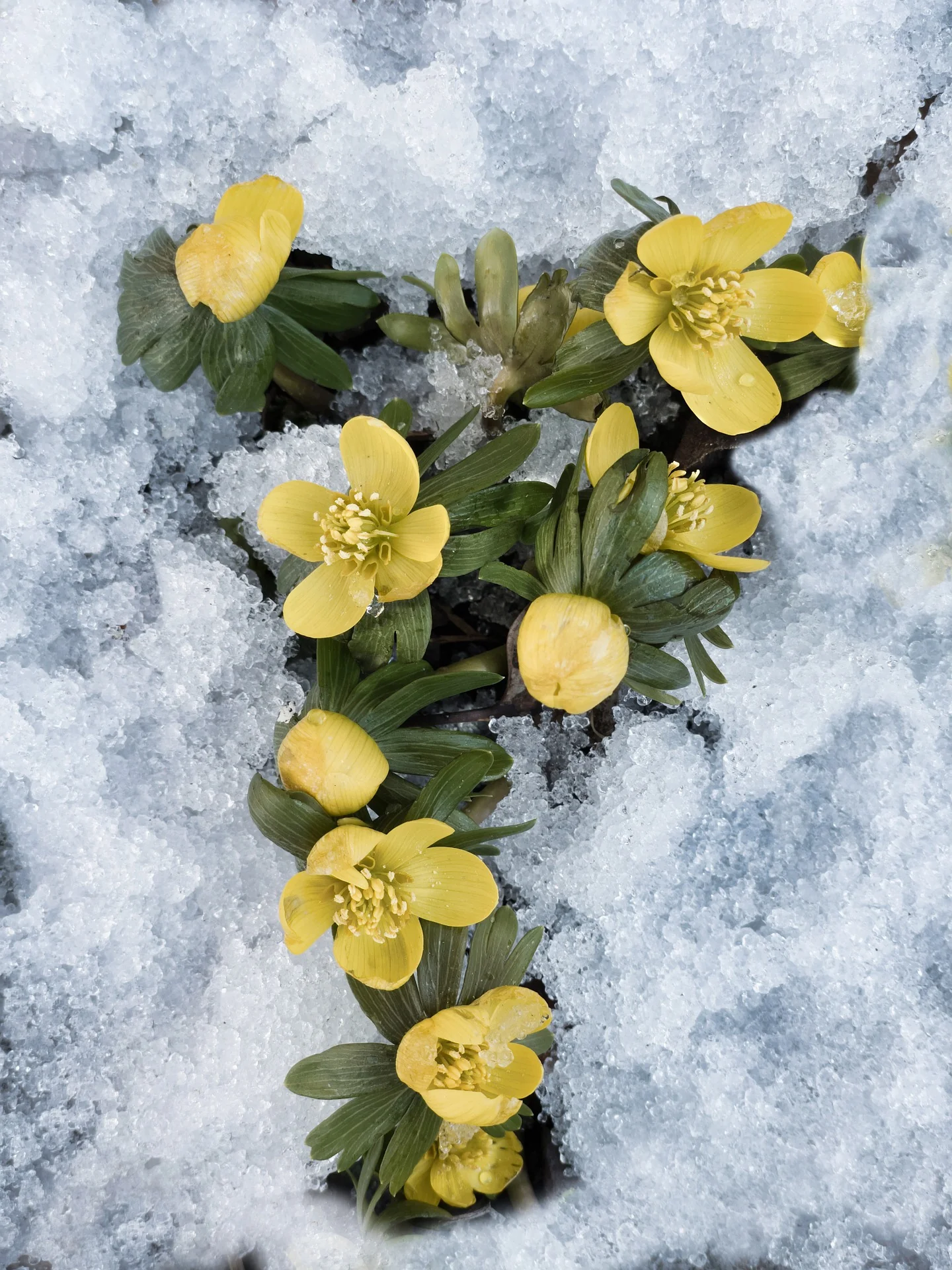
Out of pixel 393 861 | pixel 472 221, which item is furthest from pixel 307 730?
pixel 472 221

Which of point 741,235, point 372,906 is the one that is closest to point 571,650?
point 372,906

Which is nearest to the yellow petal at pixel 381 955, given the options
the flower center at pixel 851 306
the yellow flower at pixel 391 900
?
the yellow flower at pixel 391 900

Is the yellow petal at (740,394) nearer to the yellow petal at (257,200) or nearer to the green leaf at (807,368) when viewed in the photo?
the green leaf at (807,368)

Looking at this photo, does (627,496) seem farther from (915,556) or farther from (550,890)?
(550,890)

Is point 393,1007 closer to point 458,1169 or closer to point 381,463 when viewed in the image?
point 458,1169

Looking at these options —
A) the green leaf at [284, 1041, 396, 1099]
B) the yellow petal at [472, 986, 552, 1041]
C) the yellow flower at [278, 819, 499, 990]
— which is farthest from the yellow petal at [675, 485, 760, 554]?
the green leaf at [284, 1041, 396, 1099]

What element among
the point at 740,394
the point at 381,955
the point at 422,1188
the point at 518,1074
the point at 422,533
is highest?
the point at 740,394

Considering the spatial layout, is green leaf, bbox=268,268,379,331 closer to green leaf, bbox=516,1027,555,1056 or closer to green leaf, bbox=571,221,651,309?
green leaf, bbox=571,221,651,309
